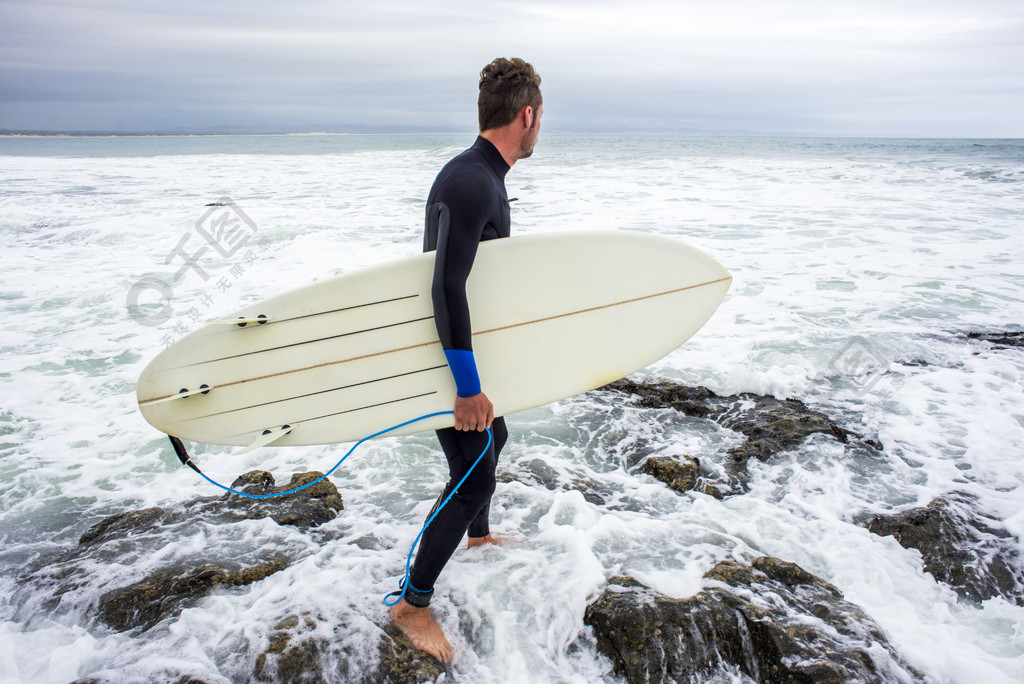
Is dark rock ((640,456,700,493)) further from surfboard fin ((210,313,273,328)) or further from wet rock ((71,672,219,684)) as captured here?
wet rock ((71,672,219,684))

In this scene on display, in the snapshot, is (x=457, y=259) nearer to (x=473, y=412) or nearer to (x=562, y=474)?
(x=473, y=412)

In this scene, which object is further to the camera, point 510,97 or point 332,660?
point 332,660

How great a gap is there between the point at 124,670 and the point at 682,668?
6.01 feet

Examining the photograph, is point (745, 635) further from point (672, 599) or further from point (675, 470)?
point (675, 470)

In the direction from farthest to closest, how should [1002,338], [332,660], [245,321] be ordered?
[1002,338]
[245,321]
[332,660]

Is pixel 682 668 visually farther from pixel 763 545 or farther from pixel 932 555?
pixel 932 555

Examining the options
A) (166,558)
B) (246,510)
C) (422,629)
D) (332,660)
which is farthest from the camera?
(246,510)

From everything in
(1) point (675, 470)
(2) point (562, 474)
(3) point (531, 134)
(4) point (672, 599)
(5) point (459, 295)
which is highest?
(3) point (531, 134)

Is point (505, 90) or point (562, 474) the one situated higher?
point (505, 90)

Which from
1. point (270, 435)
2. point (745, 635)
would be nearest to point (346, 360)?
point (270, 435)

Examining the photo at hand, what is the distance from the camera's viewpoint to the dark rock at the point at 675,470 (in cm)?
310

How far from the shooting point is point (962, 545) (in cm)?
257

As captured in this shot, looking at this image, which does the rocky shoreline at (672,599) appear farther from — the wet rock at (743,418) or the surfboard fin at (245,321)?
the surfboard fin at (245,321)

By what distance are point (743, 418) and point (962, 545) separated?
1.34 metres
